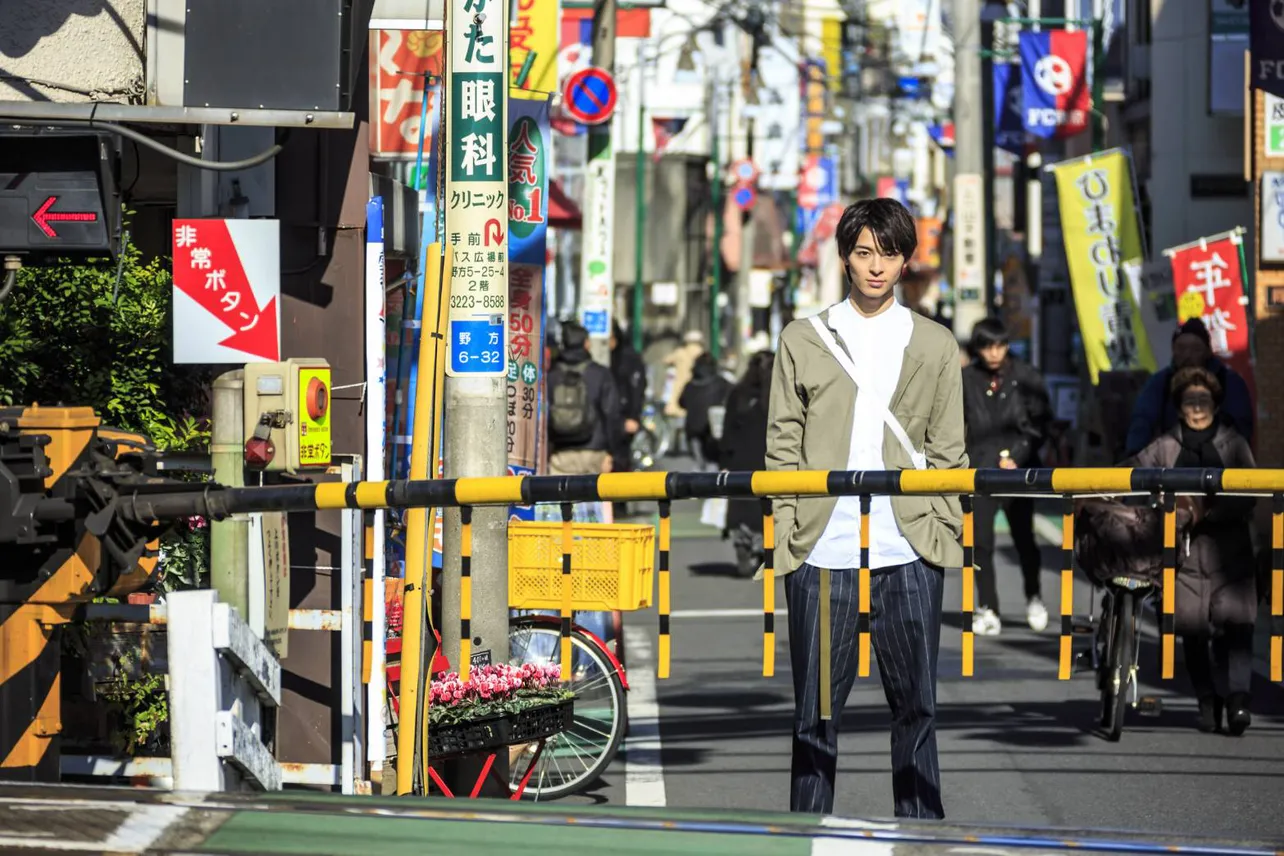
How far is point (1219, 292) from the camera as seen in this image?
1969cm

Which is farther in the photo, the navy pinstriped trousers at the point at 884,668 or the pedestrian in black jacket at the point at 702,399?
the pedestrian in black jacket at the point at 702,399

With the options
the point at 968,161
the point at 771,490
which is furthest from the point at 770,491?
the point at 968,161

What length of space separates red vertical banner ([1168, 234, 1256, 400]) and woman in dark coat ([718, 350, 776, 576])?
200 inches

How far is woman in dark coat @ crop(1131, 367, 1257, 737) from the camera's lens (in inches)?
380

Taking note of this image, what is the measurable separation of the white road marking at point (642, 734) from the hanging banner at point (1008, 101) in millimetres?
20245

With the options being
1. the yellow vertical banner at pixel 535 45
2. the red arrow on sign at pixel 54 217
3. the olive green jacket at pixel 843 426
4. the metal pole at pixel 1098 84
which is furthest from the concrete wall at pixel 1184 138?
the olive green jacket at pixel 843 426

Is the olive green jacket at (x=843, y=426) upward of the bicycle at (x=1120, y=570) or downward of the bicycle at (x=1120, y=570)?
upward

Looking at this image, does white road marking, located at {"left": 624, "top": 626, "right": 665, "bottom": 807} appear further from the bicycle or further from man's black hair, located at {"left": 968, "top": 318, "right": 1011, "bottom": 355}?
man's black hair, located at {"left": 968, "top": 318, "right": 1011, "bottom": 355}

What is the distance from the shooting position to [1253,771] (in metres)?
8.84

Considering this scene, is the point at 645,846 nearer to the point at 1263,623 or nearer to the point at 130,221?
the point at 130,221

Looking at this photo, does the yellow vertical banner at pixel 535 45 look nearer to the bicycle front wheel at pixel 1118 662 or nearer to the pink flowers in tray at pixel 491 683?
the bicycle front wheel at pixel 1118 662

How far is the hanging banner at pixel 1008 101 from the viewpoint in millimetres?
31841

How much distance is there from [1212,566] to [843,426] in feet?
13.8

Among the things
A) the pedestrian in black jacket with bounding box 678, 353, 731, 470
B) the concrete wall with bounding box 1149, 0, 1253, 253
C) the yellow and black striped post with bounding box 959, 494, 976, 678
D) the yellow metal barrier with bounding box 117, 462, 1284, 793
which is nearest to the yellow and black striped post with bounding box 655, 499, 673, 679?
the yellow metal barrier with bounding box 117, 462, 1284, 793
